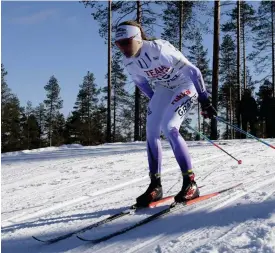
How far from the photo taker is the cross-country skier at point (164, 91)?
3.63 metres

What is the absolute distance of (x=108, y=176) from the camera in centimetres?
620

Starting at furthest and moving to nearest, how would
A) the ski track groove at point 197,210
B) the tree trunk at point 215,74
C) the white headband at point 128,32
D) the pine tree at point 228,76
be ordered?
the pine tree at point 228,76
the tree trunk at point 215,74
the white headband at point 128,32
the ski track groove at point 197,210

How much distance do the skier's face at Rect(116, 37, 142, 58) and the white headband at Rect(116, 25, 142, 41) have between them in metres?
0.03

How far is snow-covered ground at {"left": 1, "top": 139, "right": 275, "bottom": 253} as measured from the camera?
8.40 feet

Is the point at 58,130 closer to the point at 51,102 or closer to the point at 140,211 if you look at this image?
the point at 51,102

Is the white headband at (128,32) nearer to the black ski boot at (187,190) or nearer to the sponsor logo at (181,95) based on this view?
the sponsor logo at (181,95)

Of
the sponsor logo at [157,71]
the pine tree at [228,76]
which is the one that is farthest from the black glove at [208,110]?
the pine tree at [228,76]

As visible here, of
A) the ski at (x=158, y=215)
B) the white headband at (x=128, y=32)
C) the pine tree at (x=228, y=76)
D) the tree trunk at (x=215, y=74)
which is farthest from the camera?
the pine tree at (x=228, y=76)

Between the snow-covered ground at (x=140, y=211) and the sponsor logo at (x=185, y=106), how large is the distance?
0.96 m

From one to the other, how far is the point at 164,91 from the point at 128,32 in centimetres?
80

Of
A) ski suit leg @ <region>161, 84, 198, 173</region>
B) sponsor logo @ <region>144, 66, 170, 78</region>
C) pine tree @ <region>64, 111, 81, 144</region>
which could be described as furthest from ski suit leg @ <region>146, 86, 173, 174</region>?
pine tree @ <region>64, 111, 81, 144</region>

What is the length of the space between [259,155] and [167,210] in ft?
14.4

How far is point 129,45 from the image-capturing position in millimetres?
3580

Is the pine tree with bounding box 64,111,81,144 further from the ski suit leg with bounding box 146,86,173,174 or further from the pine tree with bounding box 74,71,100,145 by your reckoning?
the ski suit leg with bounding box 146,86,173,174
